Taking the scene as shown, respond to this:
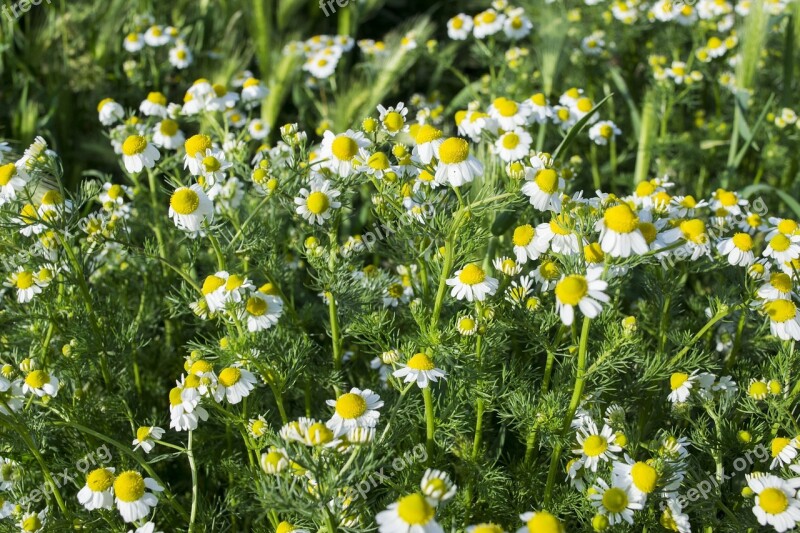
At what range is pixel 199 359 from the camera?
1.79 meters

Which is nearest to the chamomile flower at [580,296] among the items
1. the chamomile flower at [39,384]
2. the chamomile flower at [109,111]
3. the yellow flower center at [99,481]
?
the yellow flower center at [99,481]

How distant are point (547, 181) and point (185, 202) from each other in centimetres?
86

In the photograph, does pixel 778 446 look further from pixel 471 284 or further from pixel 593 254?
pixel 471 284

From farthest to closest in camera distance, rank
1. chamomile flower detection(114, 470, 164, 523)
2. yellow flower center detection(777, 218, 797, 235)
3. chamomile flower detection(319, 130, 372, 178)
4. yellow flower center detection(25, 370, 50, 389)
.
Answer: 1. yellow flower center detection(777, 218, 797, 235)
2. chamomile flower detection(319, 130, 372, 178)
3. yellow flower center detection(25, 370, 50, 389)
4. chamomile flower detection(114, 470, 164, 523)

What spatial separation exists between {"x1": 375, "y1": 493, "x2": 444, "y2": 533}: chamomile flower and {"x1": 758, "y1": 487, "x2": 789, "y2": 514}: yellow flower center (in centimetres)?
76

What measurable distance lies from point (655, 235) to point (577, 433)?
1.60ft

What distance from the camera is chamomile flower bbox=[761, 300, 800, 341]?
6.00 ft

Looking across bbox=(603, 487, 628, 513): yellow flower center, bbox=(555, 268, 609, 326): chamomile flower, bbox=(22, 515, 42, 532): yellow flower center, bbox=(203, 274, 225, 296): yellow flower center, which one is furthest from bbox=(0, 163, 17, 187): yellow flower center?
bbox=(603, 487, 628, 513): yellow flower center

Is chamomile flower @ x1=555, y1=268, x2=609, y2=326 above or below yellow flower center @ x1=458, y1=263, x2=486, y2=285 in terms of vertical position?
above

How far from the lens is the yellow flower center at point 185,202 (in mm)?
1807

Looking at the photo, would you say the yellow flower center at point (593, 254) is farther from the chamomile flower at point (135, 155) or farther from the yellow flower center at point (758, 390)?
the chamomile flower at point (135, 155)

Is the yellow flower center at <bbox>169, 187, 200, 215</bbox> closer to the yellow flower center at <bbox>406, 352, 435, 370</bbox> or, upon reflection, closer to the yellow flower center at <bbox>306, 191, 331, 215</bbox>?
the yellow flower center at <bbox>306, 191, 331, 215</bbox>

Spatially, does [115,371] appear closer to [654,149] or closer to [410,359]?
[410,359]

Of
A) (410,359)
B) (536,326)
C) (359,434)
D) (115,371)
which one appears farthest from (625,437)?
(115,371)
